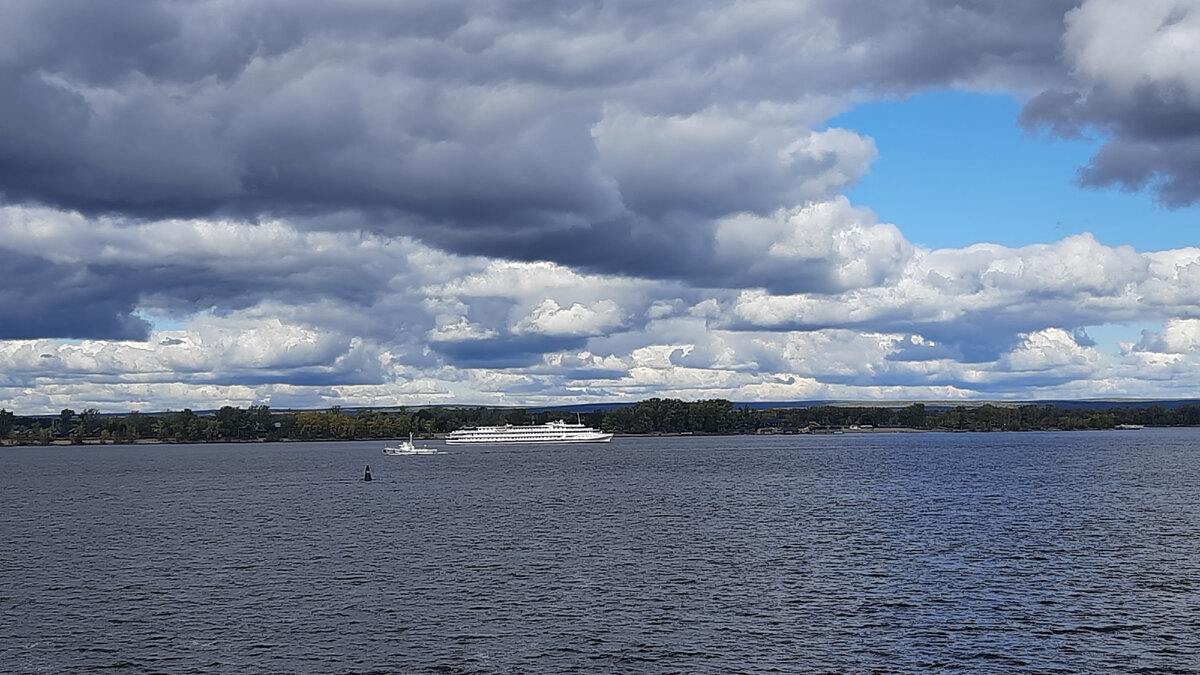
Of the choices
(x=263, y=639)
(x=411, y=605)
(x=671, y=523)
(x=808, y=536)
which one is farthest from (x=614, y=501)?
(x=263, y=639)

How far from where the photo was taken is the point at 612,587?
63.9m

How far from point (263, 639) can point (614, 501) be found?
77.3 m

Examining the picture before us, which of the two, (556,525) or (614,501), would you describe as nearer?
(556,525)

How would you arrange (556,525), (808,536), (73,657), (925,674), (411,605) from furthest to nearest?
(556,525) < (808,536) < (411,605) < (73,657) < (925,674)

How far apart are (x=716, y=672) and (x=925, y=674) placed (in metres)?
8.09

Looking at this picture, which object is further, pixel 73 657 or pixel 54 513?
pixel 54 513

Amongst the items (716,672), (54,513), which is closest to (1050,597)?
(716,672)

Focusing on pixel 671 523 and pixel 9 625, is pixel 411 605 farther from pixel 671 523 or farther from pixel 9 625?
pixel 671 523

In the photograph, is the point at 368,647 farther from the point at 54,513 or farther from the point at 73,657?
the point at 54,513

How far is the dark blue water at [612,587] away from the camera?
1884 inches

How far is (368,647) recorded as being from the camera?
163 feet

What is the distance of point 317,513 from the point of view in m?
115

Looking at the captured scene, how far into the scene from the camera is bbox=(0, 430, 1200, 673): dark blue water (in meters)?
47.8

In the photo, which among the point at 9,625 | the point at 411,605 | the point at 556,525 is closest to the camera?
the point at 9,625
